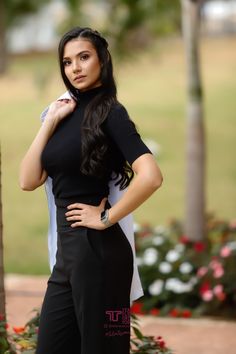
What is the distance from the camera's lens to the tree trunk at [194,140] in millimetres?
7926

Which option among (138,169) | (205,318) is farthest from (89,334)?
(205,318)

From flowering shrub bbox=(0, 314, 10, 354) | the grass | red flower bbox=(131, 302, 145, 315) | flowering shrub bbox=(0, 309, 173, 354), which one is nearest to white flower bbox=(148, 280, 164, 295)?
red flower bbox=(131, 302, 145, 315)

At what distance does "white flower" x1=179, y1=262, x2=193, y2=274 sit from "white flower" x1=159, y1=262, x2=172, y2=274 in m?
0.10

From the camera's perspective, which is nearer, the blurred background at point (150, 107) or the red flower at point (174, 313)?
the red flower at point (174, 313)

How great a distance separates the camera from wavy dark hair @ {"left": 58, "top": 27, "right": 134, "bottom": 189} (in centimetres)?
309

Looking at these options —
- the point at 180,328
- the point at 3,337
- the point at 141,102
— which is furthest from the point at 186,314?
the point at 141,102

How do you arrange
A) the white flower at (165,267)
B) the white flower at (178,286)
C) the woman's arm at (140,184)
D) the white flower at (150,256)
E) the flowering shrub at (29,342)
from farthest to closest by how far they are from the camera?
the white flower at (150,256)
the white flower at (165,267)
the white flower at (178,286)
the flowering shrub at (29,342)
the woman's arm at (140,184)

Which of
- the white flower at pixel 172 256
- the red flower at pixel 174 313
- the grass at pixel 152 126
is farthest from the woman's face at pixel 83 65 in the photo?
the grass at pixel 152 126

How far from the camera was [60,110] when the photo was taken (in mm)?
3191

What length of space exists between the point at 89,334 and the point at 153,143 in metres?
13.0

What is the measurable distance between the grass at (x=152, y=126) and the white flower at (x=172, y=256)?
2.35m

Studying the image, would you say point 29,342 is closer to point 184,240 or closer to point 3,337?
point 3,337

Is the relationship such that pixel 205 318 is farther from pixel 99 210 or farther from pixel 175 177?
pixel 175 177

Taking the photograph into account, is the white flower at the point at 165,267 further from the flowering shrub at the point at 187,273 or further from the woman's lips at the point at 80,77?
the woman's lips at the point at 80,77
